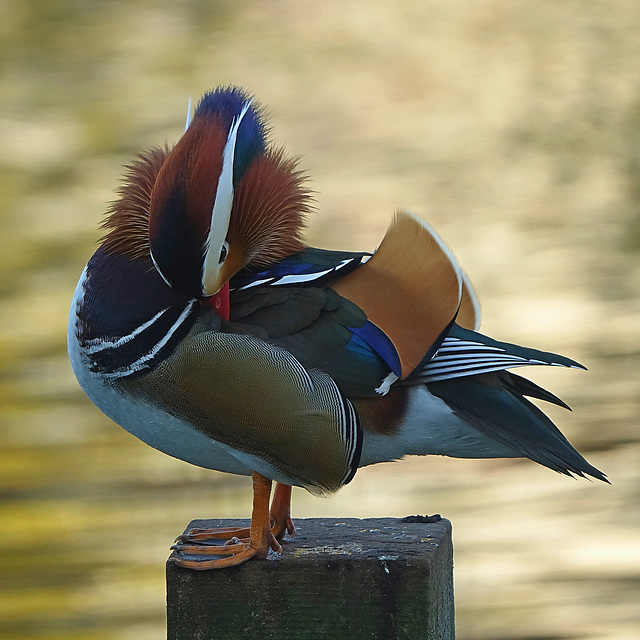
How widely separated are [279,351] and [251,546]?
0.18 metres

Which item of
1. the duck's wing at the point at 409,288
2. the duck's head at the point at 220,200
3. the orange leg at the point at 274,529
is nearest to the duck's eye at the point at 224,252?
the duck's head at the point at 220,200

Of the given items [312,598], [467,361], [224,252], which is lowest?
[312,598]

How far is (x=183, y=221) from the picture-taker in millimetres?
852

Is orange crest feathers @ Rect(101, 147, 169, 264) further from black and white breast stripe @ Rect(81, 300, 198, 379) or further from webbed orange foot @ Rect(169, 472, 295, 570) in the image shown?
webbed orange foot @ Rect(169, 472, 295, 570)


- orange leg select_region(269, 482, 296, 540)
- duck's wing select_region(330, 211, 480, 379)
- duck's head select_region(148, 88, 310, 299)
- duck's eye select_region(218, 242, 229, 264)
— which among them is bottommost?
orange leg select_region(269, 482, 296, 540)

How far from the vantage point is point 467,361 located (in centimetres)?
94

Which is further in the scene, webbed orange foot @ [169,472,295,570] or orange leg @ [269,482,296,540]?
orange leg @ [269,482,296,540]

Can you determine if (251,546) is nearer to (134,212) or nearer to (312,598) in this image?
(312,598)

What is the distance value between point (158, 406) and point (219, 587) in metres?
0.17

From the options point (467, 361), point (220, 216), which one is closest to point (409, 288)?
point (467, 361)

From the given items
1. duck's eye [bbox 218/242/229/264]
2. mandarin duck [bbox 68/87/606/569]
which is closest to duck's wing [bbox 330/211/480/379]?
mandarin duck [bbox 68/87/606/569]

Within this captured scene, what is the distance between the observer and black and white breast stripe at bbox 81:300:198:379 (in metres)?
0.92

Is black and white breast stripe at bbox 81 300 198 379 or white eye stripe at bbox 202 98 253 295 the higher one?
white eye stripe at bbox 202 98 253 295

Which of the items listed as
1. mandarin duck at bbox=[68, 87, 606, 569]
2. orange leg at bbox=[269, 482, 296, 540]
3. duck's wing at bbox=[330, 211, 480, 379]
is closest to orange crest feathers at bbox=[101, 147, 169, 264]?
mandarin duck at bbox=[68, 87, 606, 569]
